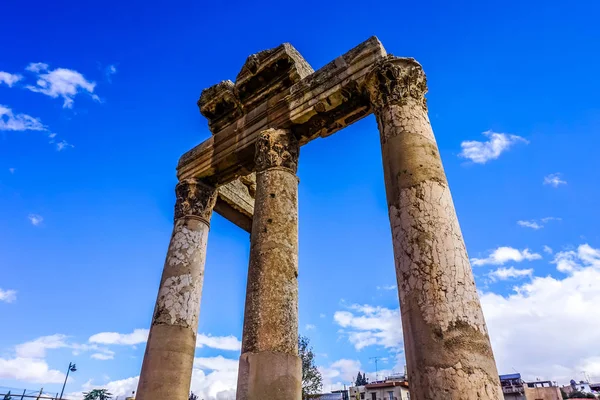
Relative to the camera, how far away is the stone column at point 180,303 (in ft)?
27.1

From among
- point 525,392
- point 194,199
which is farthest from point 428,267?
point 525,392

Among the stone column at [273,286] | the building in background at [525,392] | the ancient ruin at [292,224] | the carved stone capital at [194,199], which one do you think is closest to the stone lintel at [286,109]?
the ancient ruin at [292,224]

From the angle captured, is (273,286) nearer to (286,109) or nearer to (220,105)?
(286,109)

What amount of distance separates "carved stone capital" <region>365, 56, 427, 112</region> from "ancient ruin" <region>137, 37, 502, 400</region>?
2 cm

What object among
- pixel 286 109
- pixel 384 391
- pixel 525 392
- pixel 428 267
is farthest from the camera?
pixel 384 391

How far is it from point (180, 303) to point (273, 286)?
354cm

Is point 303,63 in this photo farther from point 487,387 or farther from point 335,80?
point 487,387

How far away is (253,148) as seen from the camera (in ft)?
31.2

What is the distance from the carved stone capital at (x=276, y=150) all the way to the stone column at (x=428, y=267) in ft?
7.18

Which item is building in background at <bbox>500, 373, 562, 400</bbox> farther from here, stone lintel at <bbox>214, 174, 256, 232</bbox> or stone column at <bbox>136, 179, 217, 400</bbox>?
stone column at <bbox>136, 179, 217, 400</bbox>

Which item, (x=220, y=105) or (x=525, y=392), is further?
(x=525, y=392)

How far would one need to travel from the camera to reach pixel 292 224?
7422mm

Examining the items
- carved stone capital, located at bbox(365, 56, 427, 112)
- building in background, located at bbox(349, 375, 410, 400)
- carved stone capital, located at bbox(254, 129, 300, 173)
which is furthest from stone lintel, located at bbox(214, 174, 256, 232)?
building in background, located at bbox(349, 375, 410, 400)

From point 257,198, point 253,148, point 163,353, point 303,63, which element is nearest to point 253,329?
point 257,198
